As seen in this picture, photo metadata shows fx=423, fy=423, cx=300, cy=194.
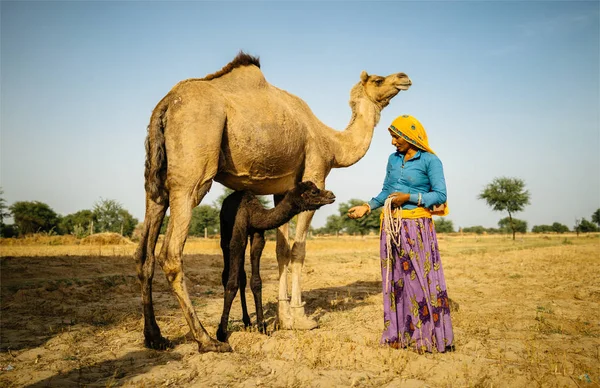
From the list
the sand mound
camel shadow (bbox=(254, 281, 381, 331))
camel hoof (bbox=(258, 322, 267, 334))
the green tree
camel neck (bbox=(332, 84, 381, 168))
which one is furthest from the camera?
the green tree

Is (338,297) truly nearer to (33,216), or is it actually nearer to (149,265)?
(149,265)

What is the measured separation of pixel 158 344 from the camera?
489 cm

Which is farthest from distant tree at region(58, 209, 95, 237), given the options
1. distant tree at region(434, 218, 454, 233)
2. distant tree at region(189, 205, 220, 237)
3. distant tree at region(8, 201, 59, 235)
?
distant tree at region(434, 218, 454, 233)

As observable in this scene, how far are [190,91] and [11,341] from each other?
381 cm

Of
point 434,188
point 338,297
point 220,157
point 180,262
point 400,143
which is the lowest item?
point 338,297

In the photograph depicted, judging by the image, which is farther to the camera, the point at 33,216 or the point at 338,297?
the point at 33,216

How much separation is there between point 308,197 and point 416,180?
1329 millimetres

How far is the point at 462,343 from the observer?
5.12m

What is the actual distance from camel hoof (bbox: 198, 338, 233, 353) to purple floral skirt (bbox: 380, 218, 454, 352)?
6.05ft

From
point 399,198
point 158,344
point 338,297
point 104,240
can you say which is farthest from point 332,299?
point 104,240

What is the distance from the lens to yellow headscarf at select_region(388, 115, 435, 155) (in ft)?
16.4

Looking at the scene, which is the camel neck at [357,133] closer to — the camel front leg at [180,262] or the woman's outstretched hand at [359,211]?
the woman's outstretched hand at [359,211]

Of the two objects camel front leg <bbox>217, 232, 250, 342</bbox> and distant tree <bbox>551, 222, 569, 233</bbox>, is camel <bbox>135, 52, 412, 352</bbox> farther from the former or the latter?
distant tree <bbox>551, 222, 569, 233</bbox>

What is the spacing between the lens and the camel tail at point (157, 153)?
479 cm
